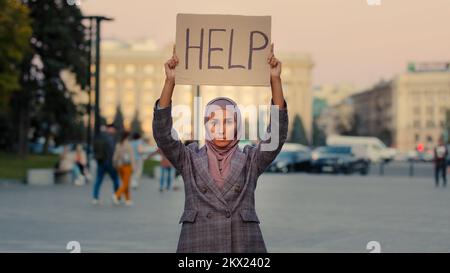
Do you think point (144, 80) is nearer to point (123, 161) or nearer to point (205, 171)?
point (123, 161)

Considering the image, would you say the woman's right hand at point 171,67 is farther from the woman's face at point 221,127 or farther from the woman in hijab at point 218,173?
the woman's face at point 221,127

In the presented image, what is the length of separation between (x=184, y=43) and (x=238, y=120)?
43 cm

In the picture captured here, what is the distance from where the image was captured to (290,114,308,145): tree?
131 metres

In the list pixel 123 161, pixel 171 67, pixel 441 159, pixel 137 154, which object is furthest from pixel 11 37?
pixel 171 67

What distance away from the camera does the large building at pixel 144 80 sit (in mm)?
71812

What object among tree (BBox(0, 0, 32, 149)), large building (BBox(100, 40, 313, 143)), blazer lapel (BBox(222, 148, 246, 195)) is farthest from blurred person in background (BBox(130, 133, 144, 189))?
blazer lapel (BBox(222, 148, 246, 195))

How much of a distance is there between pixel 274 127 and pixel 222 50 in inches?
16.2

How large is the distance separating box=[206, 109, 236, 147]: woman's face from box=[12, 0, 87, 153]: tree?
4621 cm

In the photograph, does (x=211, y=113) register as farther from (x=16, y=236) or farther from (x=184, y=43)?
(x=16, y=236)

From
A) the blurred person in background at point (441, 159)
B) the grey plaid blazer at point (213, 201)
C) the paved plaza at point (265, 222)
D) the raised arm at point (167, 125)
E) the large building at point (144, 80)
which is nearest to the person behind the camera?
the grey plaid blazer at point (213, 201)

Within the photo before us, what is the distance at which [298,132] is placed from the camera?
429 feet

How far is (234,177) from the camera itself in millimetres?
3977

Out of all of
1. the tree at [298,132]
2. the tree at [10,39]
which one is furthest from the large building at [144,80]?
the tree at [10,39]
